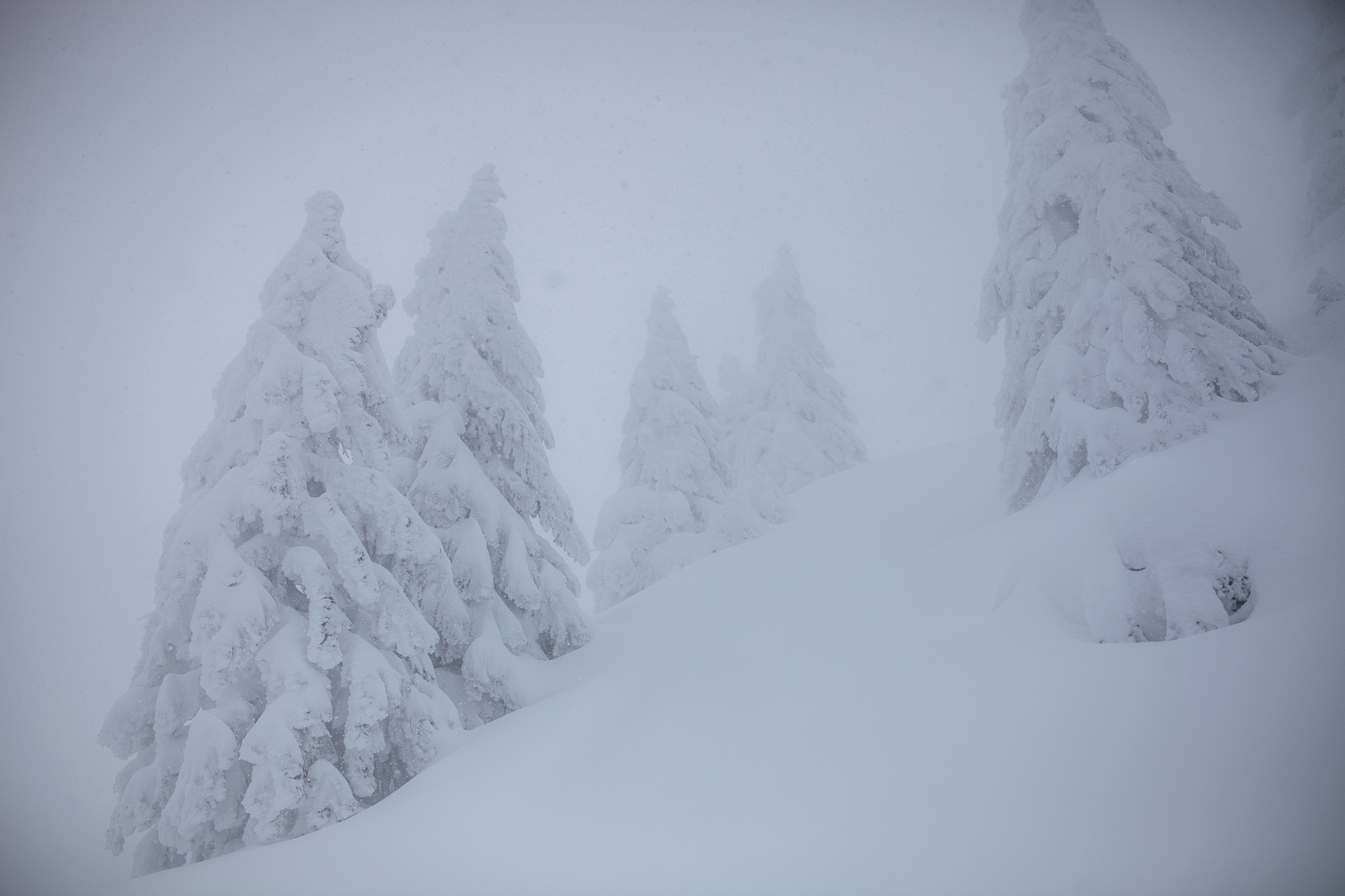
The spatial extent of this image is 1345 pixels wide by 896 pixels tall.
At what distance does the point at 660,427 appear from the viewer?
2202cm

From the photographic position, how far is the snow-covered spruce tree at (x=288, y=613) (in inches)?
322

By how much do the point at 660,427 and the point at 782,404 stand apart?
7.37 meters

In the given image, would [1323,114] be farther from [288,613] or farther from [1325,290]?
[288,613]

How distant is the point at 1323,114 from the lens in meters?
14.5

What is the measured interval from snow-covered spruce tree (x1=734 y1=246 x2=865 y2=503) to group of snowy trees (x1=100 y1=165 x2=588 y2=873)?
16.1 m

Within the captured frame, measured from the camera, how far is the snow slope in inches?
173

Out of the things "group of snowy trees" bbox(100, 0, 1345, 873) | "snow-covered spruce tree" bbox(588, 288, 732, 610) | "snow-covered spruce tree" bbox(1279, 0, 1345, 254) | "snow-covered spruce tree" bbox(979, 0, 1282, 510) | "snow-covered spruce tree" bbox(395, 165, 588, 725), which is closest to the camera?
"group of snowy trees" bbox(100, 0, 1345, 873)

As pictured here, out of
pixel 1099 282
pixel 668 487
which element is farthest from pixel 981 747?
pixel 668 487

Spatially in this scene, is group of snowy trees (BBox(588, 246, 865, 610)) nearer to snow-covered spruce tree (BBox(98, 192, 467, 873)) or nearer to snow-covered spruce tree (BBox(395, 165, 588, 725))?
snow-covered spruce tree (BBox(395, 165, 588, 725))

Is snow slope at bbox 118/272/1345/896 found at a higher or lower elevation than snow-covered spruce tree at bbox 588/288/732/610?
lower

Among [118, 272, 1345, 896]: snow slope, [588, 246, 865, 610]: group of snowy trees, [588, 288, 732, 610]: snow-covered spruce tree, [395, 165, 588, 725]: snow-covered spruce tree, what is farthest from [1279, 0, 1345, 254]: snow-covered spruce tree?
[395, 165, 588, 725]: snow-covered spruce tree

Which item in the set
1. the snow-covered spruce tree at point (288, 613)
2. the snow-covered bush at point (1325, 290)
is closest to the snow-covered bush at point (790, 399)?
the snow-covered bush at point (1325, 290)

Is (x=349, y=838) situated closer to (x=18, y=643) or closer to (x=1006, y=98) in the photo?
(x=1006, y=98)

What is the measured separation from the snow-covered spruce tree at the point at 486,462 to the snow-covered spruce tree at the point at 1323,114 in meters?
18.0
